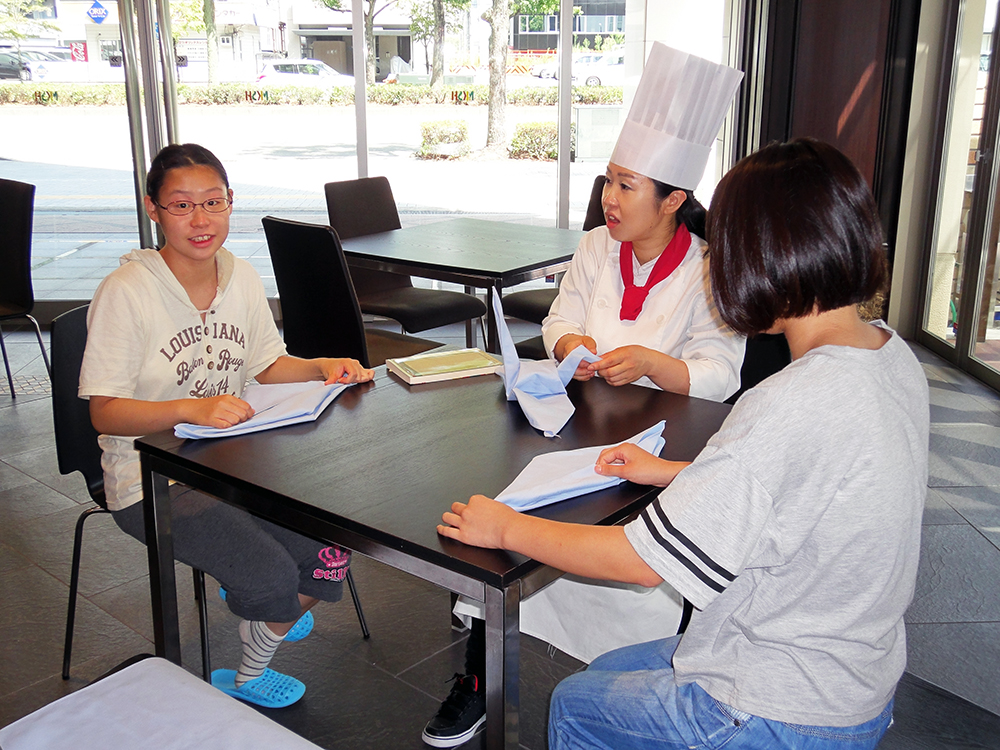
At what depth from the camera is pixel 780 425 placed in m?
0.98

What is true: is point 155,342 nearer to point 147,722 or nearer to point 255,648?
point 255,648

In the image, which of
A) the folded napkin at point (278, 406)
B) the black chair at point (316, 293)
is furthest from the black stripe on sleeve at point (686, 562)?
the black chair at point (316, 293)

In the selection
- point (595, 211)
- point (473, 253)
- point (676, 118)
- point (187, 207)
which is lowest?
point (473, 253)

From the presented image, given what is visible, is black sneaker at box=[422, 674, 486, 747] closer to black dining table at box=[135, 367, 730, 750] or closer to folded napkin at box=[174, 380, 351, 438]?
black dining table at box=[135, 367, 730, 750]

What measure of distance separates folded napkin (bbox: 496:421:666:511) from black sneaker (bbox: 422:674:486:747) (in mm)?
725

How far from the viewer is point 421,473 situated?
1.41 meters

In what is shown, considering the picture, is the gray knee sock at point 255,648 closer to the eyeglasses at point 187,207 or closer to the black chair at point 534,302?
the eyeglasses at point 187,207

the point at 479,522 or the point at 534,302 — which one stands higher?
the point at 479,522

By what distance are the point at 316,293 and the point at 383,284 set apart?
3.55ft

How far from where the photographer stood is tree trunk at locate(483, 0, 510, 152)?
5.22 m

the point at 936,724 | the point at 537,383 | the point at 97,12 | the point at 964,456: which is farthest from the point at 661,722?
the point at 97,12

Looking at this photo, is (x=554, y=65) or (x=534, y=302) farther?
(x=554, y=65)

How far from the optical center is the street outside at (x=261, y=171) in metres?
5.30

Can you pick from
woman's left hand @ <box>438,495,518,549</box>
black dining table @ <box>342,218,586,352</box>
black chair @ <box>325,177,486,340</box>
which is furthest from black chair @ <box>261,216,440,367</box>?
woman's left hand @ <box>438,495,518,549</box>
